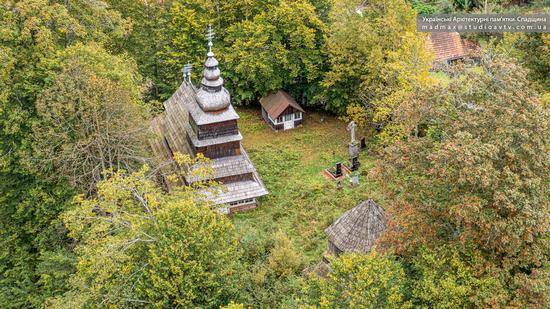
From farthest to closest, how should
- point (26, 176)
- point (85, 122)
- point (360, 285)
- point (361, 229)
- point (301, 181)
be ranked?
point (301, 181) < point (26, 176) < point (85, 122) < point (361, 229) < point (360, 285)

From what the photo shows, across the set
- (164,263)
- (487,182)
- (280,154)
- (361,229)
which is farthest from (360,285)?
(280,154)

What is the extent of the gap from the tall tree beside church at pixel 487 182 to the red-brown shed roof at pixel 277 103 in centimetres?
2020

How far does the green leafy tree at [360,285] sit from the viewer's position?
1664cm

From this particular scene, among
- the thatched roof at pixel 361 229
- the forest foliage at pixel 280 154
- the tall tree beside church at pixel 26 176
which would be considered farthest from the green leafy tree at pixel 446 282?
the tall tree beside church at pixel 26 176

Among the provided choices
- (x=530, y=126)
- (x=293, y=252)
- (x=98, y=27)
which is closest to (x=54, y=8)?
(x=98, y=27)

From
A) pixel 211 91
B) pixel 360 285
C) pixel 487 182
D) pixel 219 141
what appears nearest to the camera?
pixel 487 182

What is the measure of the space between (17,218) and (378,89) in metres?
21.0

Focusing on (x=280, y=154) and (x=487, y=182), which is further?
(x=280, y=154)

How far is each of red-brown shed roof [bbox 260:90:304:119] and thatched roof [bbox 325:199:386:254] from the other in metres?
17.6

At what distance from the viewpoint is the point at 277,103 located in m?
39.7

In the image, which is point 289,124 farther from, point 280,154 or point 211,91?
point 211,91

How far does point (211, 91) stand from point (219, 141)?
284 cm

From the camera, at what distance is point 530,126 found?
16.8 meters

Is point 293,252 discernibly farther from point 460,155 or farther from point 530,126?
point 530,126
